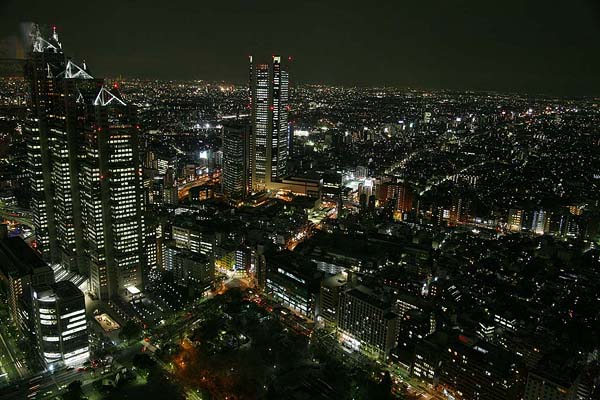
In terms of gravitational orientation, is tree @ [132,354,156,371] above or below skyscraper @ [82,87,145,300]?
below

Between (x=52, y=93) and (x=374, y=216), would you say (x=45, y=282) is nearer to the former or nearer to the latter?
(x=52, y=93)

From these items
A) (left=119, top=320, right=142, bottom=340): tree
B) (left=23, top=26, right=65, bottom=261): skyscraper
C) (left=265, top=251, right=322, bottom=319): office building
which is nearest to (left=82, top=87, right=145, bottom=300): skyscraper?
(left=23, top=26, right=65, bottom=261): skyscraper

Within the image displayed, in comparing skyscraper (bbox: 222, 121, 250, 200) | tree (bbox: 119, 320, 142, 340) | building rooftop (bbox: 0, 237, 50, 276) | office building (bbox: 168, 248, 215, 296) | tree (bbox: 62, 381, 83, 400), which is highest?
skyscraper (bbox: 222, 121, 250, 200)

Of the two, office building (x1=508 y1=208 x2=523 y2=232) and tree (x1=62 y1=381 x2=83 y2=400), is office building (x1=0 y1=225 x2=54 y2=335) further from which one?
office building (x1=508 y1=208 x2=523 y2=232)

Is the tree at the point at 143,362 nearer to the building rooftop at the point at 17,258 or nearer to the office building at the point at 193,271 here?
the office building at the point at 193,271

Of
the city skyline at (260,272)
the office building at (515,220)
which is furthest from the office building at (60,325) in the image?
the office building at (515,220)

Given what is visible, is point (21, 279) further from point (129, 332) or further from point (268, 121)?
point (268, 121)

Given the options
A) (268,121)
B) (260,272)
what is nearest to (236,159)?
(268,121)
